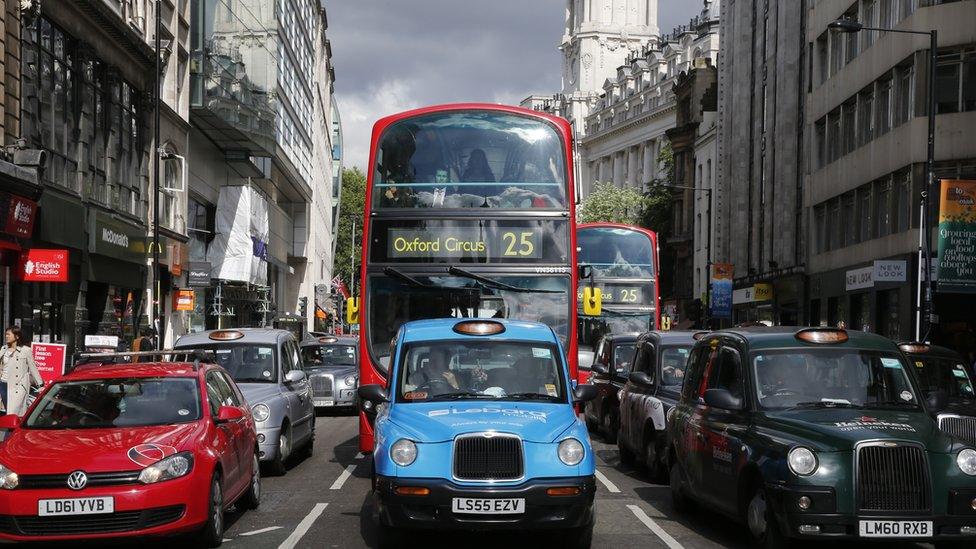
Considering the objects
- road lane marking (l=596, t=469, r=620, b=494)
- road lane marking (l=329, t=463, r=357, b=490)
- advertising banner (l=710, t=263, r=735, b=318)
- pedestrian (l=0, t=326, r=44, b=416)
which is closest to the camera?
road lane marking (l=596, t=469, r=620, b=494)

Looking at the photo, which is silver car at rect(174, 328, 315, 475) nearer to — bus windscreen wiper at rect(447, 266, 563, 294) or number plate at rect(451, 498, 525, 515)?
bus windscreen wiper at rect(447, 266, 563, 294)

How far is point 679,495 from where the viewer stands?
12414 millimetres

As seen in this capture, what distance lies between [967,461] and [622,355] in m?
12.5

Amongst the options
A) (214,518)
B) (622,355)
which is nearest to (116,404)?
(214,518)

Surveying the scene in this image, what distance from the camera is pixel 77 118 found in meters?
28.6

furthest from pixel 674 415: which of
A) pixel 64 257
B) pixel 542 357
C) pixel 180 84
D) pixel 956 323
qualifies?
pixel 180 84

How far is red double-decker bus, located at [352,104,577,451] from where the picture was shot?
15.7 m

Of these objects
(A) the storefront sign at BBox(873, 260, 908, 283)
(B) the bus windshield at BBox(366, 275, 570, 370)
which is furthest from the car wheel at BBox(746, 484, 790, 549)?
(A) the storefront sign at BBox(873, 260, 908, 283)

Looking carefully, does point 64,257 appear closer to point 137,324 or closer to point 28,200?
point 28,200

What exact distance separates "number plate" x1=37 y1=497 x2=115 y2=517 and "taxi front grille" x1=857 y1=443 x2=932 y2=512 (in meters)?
5.62

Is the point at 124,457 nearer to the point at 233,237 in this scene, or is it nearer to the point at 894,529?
the point at 894,529

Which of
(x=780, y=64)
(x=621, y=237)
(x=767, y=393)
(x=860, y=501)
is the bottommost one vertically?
(x=860, y=501)

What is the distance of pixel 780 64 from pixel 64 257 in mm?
38855

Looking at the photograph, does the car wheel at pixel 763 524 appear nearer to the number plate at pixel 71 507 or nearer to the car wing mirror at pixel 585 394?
the car wing mirror at pixel 585 394
